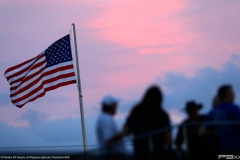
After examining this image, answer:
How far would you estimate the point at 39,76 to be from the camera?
608 inches

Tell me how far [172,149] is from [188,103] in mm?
1075

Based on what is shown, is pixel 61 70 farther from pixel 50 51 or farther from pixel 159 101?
pixel 159 101

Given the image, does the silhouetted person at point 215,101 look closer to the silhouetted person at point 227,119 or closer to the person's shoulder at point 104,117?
the silhouetted person at point 227,119

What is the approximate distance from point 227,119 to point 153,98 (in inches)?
48.4

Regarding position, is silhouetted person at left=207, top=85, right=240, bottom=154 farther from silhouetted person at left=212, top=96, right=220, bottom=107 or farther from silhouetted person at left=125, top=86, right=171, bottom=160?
silhouetted person at left=125, top=86, right=171, bottom=160

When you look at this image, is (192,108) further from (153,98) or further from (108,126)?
(108,126)

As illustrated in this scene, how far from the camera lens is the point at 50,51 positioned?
1584cm

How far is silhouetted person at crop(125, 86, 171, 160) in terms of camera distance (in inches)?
306

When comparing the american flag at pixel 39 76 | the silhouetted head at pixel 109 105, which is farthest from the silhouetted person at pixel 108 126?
the american flag at pixel 39 76

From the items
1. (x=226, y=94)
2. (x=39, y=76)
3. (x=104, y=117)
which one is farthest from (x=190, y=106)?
(x=39, y=76)

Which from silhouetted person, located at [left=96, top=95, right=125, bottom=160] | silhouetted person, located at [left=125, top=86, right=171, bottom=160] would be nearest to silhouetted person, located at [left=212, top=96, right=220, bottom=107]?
silhouetted person, located at [left=125, top=86, right=171, bottom=160]

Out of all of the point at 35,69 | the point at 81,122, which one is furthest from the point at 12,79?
the point at 81,122

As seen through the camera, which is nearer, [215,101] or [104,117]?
[104,117]

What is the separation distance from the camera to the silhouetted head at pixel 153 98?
26.0ft
